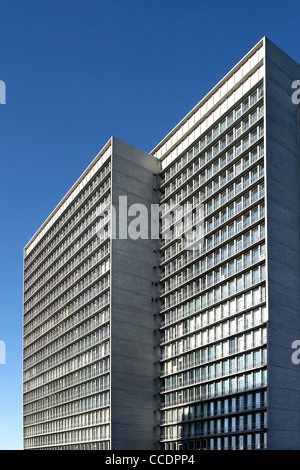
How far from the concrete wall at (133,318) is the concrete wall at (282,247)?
71.0 ft

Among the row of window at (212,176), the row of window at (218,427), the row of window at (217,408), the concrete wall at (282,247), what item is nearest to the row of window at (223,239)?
the concrete wall at (282,247)

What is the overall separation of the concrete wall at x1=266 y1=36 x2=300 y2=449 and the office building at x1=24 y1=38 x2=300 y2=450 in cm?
16

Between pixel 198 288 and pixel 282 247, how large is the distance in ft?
43.6

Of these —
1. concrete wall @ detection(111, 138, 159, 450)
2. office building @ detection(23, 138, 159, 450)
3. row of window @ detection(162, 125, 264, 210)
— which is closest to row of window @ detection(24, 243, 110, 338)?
office building @ detection(23, 138, 159, 450)

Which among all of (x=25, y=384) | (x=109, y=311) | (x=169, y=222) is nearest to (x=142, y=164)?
(x=169, y=222)

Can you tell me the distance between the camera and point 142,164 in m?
80.0

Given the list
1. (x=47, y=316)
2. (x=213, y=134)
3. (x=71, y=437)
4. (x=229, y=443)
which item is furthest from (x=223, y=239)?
(x=47, y=316)

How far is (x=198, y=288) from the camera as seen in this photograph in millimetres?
68438

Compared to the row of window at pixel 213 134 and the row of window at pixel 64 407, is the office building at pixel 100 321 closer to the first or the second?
the row of window at pixel 64 407

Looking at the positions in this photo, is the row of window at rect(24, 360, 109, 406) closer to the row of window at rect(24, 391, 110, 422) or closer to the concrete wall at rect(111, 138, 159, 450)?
the row of window at rect(24, 391, 110, 422)

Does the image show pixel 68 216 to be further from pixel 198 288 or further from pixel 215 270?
pixel 215 270
